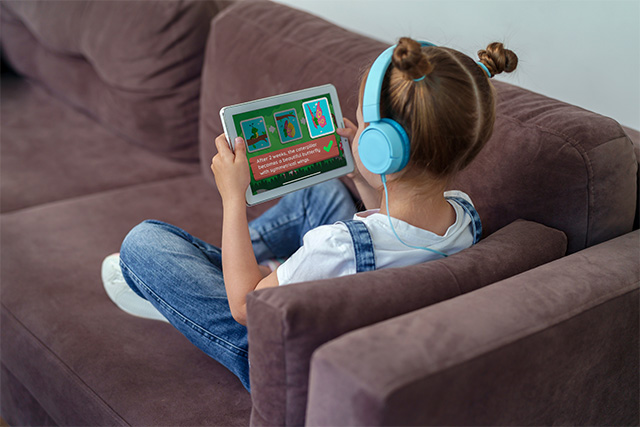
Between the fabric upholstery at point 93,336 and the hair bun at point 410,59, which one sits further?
the fabric upholstery at point 93,336

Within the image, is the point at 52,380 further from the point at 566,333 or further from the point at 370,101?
the point at 566,333

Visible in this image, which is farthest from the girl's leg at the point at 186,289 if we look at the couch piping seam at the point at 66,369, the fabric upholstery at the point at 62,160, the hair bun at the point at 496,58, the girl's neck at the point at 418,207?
the fabric upholstery at the point at 62,160

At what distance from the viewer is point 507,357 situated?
69cm

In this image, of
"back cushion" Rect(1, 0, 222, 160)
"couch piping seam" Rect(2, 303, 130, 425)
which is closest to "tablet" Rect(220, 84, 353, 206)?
"couch piping seam" Rect(2, 303, 130, 425)

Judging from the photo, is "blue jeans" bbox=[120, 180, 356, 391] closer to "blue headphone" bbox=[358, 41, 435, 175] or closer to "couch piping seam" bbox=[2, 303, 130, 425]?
"couch piping seam" bbox=[2, 303, 130, 425]

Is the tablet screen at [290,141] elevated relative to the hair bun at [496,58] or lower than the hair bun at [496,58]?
lower

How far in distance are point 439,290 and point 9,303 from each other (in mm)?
945

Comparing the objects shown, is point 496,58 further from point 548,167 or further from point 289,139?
point 289,139

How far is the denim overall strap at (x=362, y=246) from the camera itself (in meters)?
0.84

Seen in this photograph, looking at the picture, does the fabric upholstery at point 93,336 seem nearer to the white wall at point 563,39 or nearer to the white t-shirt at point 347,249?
the white t-shirt at point 347,249

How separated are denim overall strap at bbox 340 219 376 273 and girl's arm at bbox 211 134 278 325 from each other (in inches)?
5.3

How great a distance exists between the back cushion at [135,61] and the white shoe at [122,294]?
0.67 meters

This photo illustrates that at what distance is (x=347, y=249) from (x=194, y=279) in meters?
0.35

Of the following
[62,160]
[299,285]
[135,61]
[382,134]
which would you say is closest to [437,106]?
[382,134]
